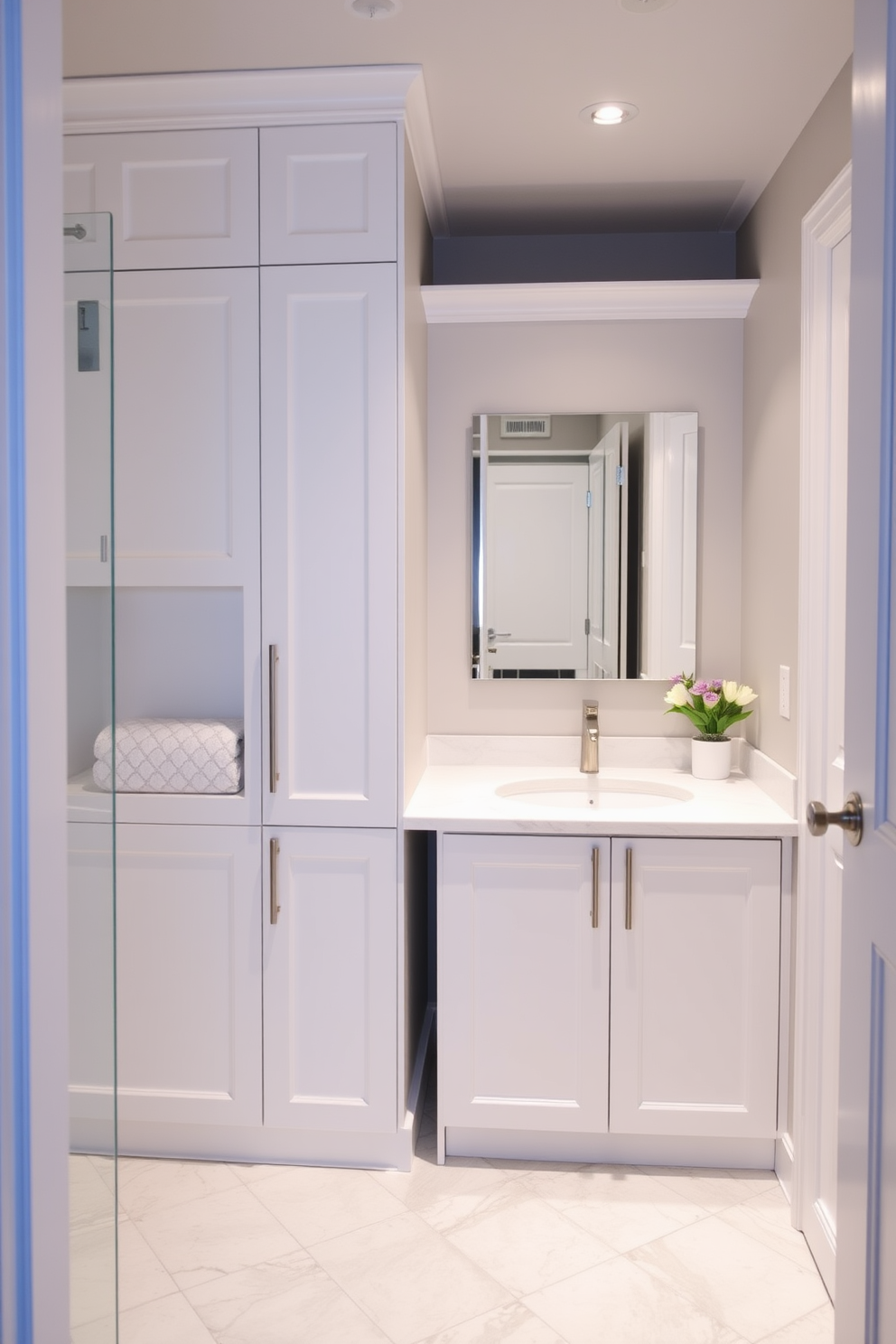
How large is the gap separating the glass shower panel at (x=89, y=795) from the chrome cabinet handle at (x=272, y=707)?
1175 millimetres

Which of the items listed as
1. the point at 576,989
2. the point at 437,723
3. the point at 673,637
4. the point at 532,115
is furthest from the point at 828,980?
the point at 532,115

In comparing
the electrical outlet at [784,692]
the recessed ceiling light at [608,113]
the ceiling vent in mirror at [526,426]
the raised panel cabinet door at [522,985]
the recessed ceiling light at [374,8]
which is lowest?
the raised panel cabinet door at [522,985]

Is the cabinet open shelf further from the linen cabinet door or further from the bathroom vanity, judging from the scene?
the linen cabinet door

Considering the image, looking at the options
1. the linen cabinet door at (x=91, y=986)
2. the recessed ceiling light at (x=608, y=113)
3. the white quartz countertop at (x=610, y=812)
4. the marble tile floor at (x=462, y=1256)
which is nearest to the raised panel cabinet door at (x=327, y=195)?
the recessed ceiling light at (x=608, y=113)

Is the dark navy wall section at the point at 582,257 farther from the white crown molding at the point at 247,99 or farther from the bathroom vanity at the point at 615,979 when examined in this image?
the bathroom vanity at the point at 615,979

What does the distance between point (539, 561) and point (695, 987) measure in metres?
1.26

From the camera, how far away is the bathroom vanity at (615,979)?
8.11ft

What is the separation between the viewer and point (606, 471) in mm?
3057

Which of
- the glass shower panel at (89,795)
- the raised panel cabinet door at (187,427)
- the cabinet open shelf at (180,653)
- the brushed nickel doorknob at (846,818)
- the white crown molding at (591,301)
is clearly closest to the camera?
the glass shower panel at (89,795)

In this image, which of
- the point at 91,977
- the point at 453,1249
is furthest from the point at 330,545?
the point at 453,1249

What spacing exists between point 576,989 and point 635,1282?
2.04ft

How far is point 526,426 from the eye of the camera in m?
3.08

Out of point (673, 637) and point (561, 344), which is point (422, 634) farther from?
point (561, 344)

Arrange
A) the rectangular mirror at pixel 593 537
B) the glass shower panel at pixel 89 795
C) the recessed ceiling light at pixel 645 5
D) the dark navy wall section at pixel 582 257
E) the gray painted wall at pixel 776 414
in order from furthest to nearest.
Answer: the dark navy wall section at pixel 582 257, the rectangular mirror at pixel 593 537, the gray painted wall at pixel 776 414, the recessed ceiling light at pixel 645 5, the glass shower panel at pixel 89 795
